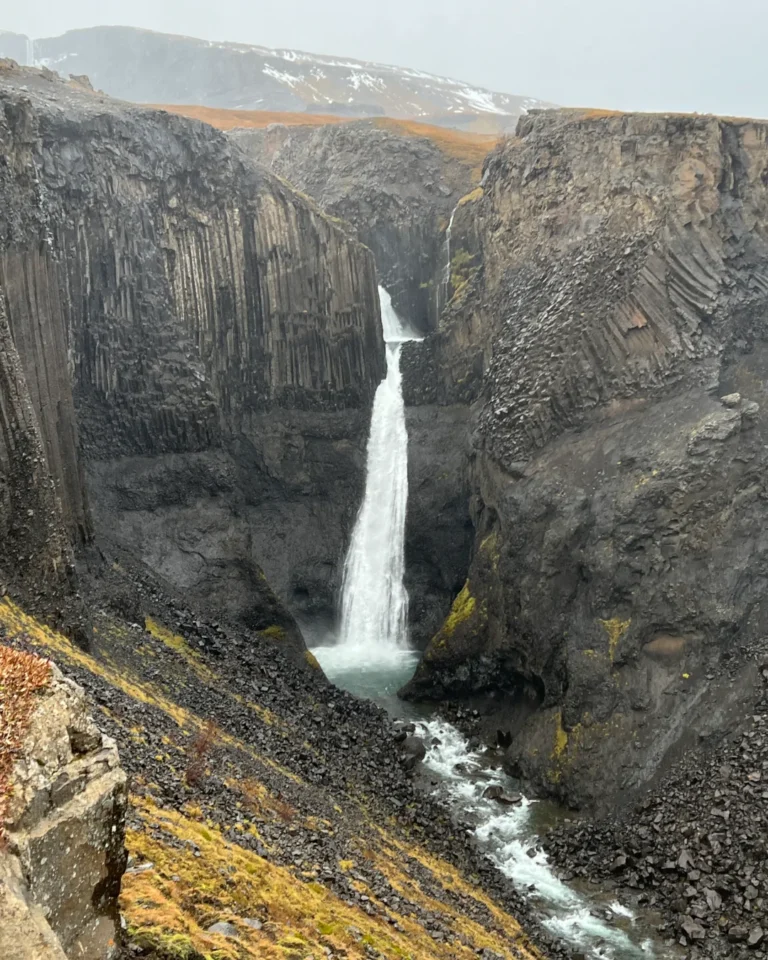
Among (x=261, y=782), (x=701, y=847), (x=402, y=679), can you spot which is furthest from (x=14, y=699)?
(x=402, y=679)

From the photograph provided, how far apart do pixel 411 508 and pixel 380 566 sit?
310 cm

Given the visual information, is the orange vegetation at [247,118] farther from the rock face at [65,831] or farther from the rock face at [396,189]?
the rock face at [65,831]

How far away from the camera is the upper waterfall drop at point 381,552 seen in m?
37.9

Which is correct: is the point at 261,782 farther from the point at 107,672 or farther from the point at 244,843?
the point at 107,672

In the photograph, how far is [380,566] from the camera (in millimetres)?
39312

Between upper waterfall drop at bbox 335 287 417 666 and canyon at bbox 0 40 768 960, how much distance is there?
0.40 meters

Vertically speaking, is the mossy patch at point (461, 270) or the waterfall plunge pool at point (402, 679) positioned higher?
the mossy patch at point (461, 270)

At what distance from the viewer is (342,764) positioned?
919 inches

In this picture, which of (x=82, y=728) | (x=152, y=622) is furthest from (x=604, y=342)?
(x=82, y=728)

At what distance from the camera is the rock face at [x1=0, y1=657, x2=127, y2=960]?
6.26m

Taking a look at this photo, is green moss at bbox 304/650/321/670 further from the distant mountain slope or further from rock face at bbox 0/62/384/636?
the distant mountain slope

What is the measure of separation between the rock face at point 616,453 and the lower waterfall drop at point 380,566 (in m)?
4.48

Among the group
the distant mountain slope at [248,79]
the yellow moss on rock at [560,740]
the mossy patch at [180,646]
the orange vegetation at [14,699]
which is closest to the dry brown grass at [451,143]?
the yellow moss on rock at [560,740]

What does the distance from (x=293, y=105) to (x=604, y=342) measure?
119m
